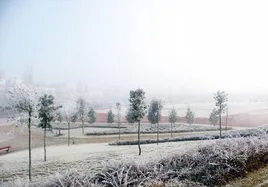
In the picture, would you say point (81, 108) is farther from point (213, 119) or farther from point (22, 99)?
point (22, 99)

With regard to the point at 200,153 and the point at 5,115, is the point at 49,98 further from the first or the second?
Answer: the point at 200,153

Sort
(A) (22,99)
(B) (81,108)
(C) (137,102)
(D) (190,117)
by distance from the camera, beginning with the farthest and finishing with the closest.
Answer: (D) (190,117), (B) (81,108), (C) (137,102), (A) (22,99)

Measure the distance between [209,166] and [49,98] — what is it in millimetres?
31209

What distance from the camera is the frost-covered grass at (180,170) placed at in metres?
8.19

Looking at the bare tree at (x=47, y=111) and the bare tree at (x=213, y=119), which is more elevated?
the bare tree at (x=47, y=111)

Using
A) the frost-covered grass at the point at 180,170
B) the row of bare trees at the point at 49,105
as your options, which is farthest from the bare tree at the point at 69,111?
the frost-covered grass at the point at 180,170

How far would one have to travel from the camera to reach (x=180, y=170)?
9.12m

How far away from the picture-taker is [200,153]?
33.5ft

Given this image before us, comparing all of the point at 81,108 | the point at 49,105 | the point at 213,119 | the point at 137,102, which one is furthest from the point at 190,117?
the point at 49,105

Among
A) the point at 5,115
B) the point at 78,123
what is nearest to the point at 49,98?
the point at 5,115

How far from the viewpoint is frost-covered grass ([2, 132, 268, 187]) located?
8188mm

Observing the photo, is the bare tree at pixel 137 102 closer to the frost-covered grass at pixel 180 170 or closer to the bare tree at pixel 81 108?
the frost-covered grass at pixel 180 170

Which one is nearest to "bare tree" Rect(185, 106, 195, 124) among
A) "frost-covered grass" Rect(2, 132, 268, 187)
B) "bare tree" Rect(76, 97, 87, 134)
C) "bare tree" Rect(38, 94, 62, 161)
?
"bare tree" Rect(76, 97, 87, 134)

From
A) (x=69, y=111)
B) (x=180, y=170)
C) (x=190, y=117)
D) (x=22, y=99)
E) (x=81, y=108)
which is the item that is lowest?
(x=190, y=117)
